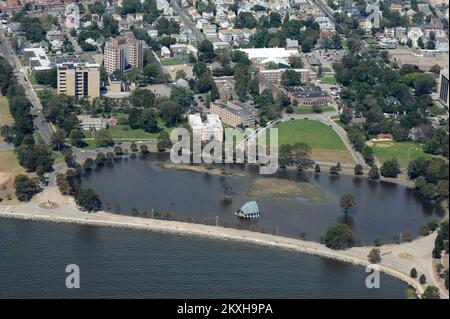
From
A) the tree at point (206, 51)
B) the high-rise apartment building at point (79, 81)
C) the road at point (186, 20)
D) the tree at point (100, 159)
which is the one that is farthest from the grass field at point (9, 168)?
the road at point (186, 20)

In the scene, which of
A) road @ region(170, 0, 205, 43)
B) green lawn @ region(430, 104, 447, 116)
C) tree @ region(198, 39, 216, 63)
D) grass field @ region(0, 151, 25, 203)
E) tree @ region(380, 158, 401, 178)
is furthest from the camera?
road @ region(170, 0, 205, 43)

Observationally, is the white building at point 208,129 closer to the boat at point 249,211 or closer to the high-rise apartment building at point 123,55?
the boat at point 249,211

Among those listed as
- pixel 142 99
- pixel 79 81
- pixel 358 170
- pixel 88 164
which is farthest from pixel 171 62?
pixel 358 170

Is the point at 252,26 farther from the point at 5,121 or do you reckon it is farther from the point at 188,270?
the point at 188,270

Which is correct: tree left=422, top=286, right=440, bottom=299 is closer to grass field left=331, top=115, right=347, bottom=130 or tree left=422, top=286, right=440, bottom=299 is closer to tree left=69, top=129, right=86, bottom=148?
grass field left=331, top=115, right=347, bottom=130

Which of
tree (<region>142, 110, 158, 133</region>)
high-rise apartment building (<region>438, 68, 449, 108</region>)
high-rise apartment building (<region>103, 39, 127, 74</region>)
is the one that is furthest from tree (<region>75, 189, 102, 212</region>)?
high-rise apartment building (<region>438, 68, 449, 108</region>)

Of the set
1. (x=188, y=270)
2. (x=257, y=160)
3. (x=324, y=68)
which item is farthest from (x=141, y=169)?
(x=324, y=68)
